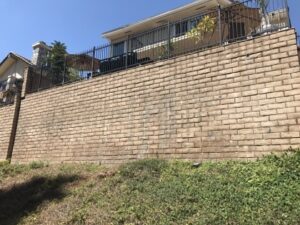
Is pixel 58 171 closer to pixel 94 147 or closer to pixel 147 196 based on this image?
pixel 94 147

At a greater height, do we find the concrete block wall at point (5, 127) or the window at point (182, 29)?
the window at point (182, 29)

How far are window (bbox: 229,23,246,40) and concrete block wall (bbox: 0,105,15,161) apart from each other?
916 centimetres

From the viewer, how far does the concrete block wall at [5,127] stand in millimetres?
14305

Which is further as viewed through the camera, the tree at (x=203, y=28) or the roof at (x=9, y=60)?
the roof at (x=9, y=60)

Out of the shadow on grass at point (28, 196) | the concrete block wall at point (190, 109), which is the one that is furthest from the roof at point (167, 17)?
the shadow on grass at point (28, 196)

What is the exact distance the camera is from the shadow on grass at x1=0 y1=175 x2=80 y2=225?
26.9ft

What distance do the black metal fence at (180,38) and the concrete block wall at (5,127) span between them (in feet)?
3.96

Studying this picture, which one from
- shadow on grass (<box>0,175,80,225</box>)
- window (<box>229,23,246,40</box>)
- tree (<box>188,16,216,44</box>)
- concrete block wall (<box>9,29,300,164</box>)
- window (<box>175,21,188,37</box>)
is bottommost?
shadow on grass (<box>0,175,80,225</box>)

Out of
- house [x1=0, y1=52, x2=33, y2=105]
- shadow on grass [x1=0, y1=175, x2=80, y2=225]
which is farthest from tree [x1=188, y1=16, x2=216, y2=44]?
house [x1=0, y1=52, x2=33, y2=105]

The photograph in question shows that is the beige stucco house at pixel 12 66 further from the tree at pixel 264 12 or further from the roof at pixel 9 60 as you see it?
the tree at pixel 264 12

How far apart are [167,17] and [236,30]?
958 centimetres

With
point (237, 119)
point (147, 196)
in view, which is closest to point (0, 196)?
point (147, 196)

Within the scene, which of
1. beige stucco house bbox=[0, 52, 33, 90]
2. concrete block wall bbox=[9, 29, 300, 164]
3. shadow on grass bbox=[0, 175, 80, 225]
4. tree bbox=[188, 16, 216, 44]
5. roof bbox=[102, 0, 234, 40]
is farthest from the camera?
beige stucco house bbox=[0, 52, 33, 90]

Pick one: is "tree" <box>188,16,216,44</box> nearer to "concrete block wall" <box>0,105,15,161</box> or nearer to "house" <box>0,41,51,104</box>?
"concrete block wall" <box>0,105,15,161</box>
